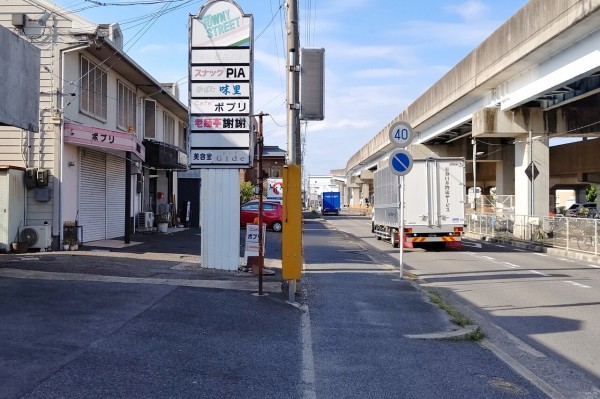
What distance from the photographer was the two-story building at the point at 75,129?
Result: 53.6ft

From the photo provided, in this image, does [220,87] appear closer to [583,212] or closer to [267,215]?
[267,215]

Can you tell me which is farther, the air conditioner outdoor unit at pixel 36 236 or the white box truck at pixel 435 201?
the white box truck at pixel 435 201

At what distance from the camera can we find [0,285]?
10.1 m

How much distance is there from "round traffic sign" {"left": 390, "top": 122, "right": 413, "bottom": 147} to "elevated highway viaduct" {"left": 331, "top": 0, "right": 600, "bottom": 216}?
6.55 m

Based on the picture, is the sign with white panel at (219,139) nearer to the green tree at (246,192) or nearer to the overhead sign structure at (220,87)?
the overhead sign structure at (220,87)

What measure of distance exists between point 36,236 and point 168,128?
1562 centimetres

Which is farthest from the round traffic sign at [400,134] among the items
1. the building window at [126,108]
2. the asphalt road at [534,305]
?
the building window at [126,108]

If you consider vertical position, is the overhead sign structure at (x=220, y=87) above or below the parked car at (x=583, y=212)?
above

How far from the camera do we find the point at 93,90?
1909 centimetres

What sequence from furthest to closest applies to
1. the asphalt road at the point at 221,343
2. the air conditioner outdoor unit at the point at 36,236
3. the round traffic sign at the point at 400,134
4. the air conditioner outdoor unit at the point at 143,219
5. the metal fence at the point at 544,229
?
1. the air conditioner outdoor unit at the point at 143,219
2. the metal fence at the point at 544,229
3. the air conditioner outdoor unit at the point at 36,236
4. the round traffic sign at the point at 400,134
5. the asphalt road at the point at 221,343

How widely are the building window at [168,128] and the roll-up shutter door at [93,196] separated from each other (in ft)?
30.1

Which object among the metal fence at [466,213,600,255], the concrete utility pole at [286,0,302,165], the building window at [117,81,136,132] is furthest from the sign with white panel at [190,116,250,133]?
the metal fence at [466,213,600,255]

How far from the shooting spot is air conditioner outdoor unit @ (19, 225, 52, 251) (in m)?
15.8

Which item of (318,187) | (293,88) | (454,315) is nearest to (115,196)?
(293,88)
